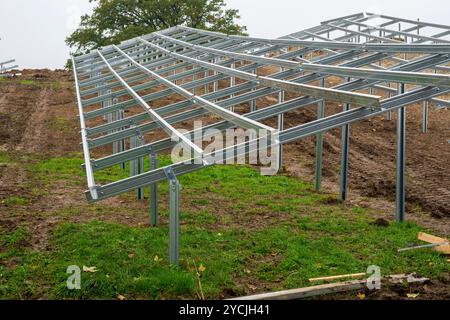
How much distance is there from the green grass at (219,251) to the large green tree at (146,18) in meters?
22.4

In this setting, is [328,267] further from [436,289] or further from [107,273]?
[107,273]

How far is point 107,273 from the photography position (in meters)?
6.85

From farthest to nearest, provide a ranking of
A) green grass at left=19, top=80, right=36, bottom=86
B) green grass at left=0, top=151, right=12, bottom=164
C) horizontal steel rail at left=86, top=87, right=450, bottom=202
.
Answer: green grass at left=19, top=80, right=36, bottom=86
green grass at left=0, top=151, right=12, bottom=164
horizontal steel rail at left=86, top=87, right=450, bottom=202

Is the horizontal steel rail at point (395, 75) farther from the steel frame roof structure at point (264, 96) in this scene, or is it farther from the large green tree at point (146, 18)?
the large green tree at point (146, 18)

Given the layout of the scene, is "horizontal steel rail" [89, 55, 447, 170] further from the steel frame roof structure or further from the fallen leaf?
the fallen leaf

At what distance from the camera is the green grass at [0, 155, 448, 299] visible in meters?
6.52

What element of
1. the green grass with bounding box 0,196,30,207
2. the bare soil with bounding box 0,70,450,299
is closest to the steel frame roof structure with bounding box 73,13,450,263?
the bare soil with bounding box 0,70,450,299

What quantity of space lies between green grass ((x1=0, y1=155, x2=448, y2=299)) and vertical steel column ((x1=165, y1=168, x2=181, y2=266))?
0.19m

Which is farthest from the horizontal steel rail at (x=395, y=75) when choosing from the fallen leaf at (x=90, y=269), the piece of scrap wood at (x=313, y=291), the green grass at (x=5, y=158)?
the green grass at (x=5, y=158)

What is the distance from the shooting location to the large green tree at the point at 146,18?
31375mm

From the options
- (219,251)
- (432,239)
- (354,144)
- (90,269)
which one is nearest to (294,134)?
(219,251)

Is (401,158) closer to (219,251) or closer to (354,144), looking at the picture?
(219,251)

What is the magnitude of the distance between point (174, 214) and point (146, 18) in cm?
2714
